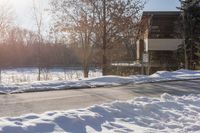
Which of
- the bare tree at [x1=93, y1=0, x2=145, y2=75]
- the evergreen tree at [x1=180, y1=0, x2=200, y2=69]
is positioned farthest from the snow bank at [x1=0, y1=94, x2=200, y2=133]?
the evergreen tree at [x1=180, y1=0, x2=200, y2=69]

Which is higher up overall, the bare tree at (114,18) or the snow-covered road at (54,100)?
the bare tree at (114,18)

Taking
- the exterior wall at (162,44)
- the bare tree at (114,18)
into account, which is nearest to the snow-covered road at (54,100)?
the bare tree at (114,18)

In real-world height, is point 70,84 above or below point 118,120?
above

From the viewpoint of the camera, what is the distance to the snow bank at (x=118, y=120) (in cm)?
832

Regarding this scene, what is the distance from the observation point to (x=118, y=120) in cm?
970

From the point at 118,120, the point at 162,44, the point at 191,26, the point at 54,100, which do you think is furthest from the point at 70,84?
the point at 162,44

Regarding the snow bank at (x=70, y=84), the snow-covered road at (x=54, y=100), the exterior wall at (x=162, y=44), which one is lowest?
the snow-covered road at (x=54, y=100)

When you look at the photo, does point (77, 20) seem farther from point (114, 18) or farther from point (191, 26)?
point (191, 26)

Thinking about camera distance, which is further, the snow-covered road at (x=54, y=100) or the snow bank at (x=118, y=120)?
the snow-covered road at (x=54, y=100)

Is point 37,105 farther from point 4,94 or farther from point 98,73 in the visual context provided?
point 98,73

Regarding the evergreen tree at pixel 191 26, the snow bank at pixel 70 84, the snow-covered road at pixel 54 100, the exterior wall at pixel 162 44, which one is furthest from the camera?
the exterior wall at pixel 162 44

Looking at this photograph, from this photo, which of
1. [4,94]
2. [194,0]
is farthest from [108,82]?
[194,0]

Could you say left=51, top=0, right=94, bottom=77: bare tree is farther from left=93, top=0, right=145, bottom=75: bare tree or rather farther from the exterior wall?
the exterior wall

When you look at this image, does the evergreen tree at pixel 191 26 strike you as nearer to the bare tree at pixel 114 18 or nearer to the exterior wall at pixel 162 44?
the exterior wall at pixel 162 44
